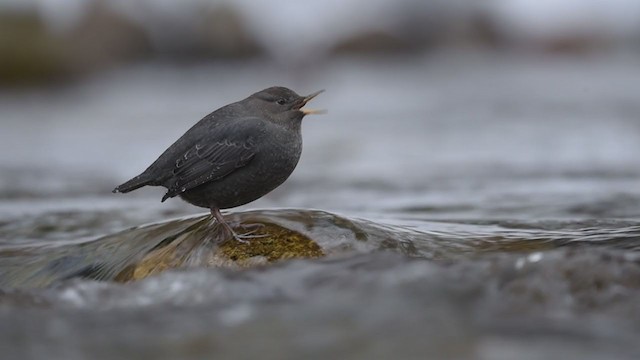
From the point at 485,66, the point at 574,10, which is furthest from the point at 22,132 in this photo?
the point at 574,10

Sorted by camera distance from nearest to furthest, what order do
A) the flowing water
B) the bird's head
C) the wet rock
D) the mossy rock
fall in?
the flowing water < the mossy rock < the bird's head < the wet rock

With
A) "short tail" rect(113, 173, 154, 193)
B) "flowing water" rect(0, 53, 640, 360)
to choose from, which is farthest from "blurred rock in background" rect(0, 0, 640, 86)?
"short tail" rect(113, 173, 154, 193)

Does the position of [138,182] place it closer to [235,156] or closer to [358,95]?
[235,156]

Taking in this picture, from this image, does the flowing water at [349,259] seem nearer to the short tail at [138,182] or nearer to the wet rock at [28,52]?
the short tail at [138,182]

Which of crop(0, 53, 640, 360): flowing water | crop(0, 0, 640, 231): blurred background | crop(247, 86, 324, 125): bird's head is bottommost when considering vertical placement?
crop(0, 53, 640, 360): flowing water

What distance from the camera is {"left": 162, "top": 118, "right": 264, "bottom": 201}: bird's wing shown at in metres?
4.70

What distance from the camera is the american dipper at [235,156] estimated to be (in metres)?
4.68

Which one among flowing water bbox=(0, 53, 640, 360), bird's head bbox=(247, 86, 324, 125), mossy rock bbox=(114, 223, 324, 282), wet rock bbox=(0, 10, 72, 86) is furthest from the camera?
wet rock bbox=(0, 10, 72, 86)

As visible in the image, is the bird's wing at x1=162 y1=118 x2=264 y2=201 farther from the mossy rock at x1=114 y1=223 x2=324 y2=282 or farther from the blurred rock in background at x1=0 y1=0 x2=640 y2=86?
the blurred rock in background at x1=0 y1=0 x2=640 y2=86

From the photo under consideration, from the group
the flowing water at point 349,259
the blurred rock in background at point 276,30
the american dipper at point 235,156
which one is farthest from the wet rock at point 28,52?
the american dipper at point 235,156

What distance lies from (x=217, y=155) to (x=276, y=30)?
35707 mm

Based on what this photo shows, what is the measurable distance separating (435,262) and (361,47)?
31.5 meters

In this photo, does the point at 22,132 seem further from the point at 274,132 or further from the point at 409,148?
the point at 274,132

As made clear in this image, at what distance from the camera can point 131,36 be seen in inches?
1299
